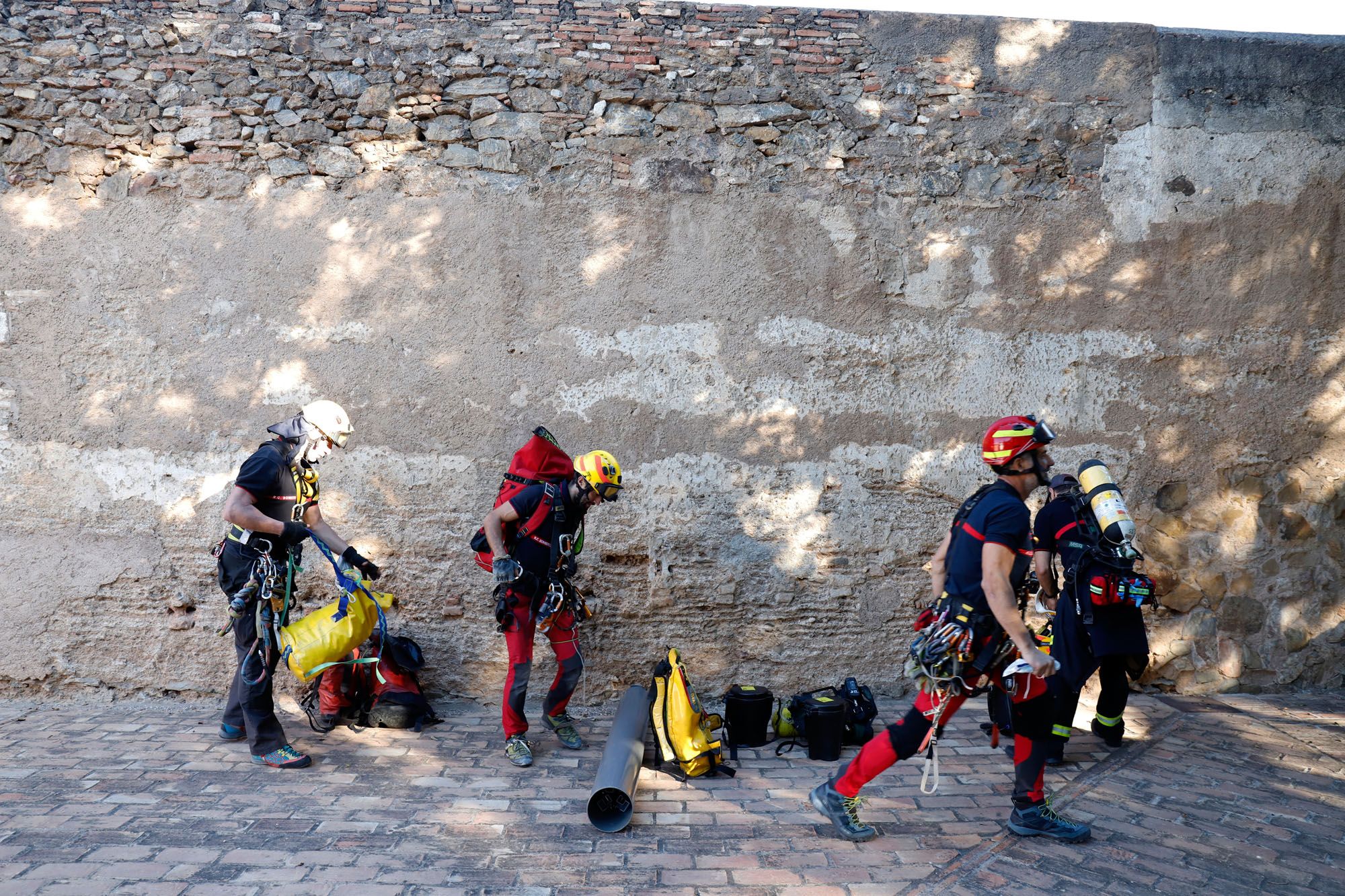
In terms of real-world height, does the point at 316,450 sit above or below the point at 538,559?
above

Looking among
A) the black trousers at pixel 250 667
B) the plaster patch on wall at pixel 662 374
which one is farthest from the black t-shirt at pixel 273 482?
the plaster patch on wall at pixel 662 374

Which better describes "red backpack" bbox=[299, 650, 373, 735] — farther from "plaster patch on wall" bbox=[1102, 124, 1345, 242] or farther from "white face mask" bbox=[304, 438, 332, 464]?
"plaster patch on wall" bbox=[1102, 124, 1345, 242]

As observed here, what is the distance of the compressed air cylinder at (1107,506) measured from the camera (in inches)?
182

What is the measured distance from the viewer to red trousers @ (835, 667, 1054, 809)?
12.3 feet

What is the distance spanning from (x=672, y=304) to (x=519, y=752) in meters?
2.82

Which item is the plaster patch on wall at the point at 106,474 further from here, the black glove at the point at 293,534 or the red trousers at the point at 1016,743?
the red trousers at the point at 1016,743

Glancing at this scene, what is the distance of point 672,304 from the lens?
5723 millimetres

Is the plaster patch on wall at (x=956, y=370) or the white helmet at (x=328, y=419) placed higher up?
the plaster patch on wall at (x=956, y=370)

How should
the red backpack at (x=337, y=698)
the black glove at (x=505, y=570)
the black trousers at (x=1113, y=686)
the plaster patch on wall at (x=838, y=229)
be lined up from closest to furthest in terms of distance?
1. the black glove at (x=505, y=570)
2. the black trousers at (x=1113, y=686)
3. the red backpack at (x=337, y=698)
4. the plaster patch on wall at (x=838, y=229)

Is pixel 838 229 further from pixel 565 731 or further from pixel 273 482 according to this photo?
pixel 273 482

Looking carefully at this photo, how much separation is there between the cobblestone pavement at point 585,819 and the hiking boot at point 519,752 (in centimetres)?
10

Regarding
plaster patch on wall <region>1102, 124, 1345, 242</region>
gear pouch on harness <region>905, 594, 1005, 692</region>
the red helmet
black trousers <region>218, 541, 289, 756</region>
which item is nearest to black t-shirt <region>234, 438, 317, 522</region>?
black trousers <region>218, 541, 289, 756</region>

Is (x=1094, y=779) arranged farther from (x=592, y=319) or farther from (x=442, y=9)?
(x=442, y=9)

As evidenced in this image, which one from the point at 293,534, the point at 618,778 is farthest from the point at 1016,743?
the point at 293,534
